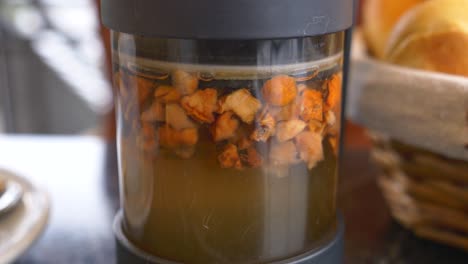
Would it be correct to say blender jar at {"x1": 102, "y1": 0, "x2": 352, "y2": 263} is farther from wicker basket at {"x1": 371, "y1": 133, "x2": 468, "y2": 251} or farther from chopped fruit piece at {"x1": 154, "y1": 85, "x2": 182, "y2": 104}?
wicker basket at {"x1": 371, "y1": 133, "x2": 468, "y2": 251}

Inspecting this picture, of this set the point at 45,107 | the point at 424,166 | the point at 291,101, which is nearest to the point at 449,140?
the point at 424,166

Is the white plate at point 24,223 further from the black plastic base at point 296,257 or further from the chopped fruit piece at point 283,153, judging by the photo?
the chopped fruit piece at point 283,153

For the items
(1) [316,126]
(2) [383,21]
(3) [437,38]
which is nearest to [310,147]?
(1) [316,126]

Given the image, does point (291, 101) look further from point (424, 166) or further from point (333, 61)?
point (424, 166)

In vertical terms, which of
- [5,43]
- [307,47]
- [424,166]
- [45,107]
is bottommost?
[45,107]

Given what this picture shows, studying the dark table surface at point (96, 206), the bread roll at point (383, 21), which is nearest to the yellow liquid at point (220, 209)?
the dark table surface at point (96, 206)

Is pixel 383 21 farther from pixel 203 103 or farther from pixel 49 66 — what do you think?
pixel 49 66

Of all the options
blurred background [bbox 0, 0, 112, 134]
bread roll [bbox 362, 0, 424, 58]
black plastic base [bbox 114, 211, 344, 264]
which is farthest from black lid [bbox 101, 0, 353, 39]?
blurred background [bbox 0, 0, 112, 134]
